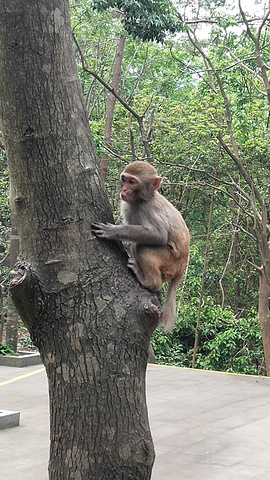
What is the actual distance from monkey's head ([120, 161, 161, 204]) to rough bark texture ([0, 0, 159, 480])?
1.43 meters

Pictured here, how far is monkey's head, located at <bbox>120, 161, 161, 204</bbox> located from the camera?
345cm

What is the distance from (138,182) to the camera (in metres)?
3.45

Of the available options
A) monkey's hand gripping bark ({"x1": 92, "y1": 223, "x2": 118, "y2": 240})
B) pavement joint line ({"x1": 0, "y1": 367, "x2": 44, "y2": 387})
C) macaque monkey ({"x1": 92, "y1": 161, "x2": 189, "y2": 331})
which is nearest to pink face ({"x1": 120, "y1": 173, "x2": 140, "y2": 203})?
macaque monkey ({"x1": 92, "y1": 161, "x2": 189, "y2": 331})

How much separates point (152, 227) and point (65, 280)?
128 cm

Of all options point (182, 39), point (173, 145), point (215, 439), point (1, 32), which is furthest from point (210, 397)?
point (182, 39)

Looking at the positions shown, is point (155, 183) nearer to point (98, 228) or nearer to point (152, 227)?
point (152, 227)

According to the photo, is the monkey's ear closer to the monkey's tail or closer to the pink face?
the pink face

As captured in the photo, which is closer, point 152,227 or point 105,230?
point 105,230

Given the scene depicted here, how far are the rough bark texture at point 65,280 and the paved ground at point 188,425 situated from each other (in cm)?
330

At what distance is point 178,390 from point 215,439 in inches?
91.3

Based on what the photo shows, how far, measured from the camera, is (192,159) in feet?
38.4

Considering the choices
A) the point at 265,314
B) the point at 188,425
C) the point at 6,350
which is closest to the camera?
the point at 188,425

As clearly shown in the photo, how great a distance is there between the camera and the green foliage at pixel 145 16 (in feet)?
25.7

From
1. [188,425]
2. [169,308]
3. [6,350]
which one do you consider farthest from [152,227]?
[6,350]
